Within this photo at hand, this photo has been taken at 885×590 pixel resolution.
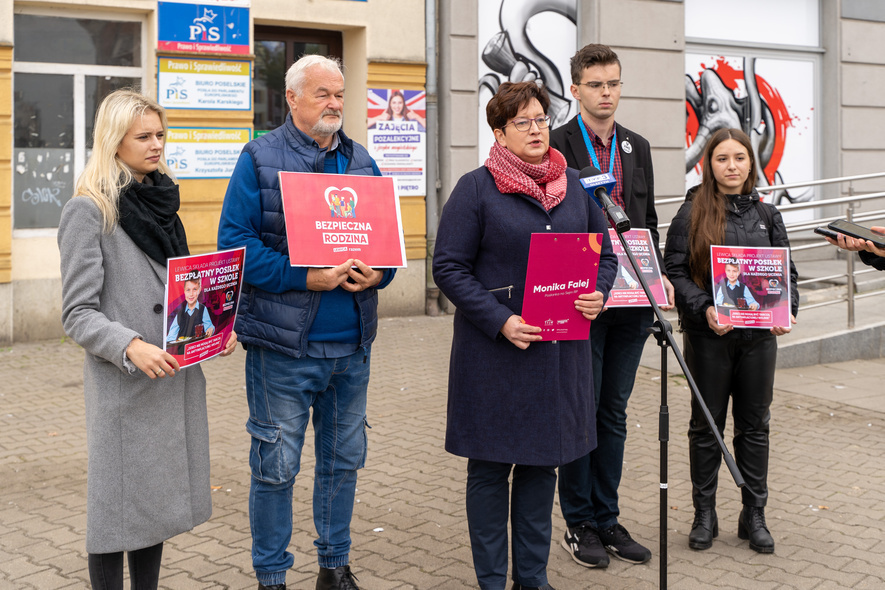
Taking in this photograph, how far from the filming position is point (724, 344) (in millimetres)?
4656

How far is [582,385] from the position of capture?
3.93 metres

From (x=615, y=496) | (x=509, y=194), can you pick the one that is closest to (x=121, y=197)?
(x=509, y=194)

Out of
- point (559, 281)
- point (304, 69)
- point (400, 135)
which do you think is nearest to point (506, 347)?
point (559, 281)

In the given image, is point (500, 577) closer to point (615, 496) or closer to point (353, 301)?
point (615, 496)

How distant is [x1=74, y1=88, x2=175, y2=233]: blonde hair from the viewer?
3205mm

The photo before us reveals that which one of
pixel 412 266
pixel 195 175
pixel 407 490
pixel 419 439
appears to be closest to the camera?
pixel 407 490

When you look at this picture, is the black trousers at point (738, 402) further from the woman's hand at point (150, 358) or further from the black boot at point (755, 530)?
the woman's hand at point (150, 358)

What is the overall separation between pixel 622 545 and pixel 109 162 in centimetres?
289

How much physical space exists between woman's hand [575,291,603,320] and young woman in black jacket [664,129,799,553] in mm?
1012

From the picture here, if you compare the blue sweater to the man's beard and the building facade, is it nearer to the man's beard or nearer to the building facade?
the man's beard

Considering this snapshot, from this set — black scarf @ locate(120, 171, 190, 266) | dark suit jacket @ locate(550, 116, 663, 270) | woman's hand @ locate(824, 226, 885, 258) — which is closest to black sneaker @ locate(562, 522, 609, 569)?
dark suit jacket @ locate(550, 116, 663, 270)

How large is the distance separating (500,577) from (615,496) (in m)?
0.96

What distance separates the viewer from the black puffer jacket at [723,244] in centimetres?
464

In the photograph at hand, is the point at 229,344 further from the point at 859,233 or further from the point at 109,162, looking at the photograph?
the point at 859,233
